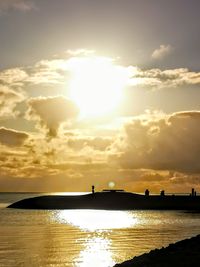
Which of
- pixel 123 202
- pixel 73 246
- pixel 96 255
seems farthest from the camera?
pixel 123 202

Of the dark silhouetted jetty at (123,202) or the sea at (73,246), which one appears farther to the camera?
the dark silhouetted jetty at (123,202)

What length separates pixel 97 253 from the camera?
4691 centimetres

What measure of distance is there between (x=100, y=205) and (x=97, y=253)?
308 feet

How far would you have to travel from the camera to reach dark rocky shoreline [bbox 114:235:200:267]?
2938 centimetres

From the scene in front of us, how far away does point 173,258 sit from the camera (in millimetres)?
31406

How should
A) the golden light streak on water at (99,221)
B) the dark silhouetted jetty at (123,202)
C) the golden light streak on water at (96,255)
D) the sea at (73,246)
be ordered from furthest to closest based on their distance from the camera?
the dark silhouetted jetty at (123,202) → the golden light streak on water at (99,221) → the sea at (73,246) → the golden light streak on water at (96,255)

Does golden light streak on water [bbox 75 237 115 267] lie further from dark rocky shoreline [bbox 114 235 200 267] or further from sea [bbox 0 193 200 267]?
dark rocky shoreline [bbox 114 235 200 267]

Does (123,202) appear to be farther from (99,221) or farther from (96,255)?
(96,255)

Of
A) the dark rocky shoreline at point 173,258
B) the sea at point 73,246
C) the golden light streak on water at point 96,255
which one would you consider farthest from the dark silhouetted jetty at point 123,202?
the dark rocky shoreline at point 173,258

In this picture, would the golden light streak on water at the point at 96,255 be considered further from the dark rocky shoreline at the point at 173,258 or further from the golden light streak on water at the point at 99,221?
the golden light streak on water at the point at 99,221

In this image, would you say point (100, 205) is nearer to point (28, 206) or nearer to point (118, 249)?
point (28, 206)

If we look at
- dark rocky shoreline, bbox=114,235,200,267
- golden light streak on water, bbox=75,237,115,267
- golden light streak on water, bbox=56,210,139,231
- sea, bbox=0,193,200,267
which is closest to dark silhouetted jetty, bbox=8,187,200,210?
golden light streak on water, bbox=56,210,139,231

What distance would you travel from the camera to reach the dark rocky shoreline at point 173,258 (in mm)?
29375

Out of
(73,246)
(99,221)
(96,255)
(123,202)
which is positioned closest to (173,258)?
(96,255)
